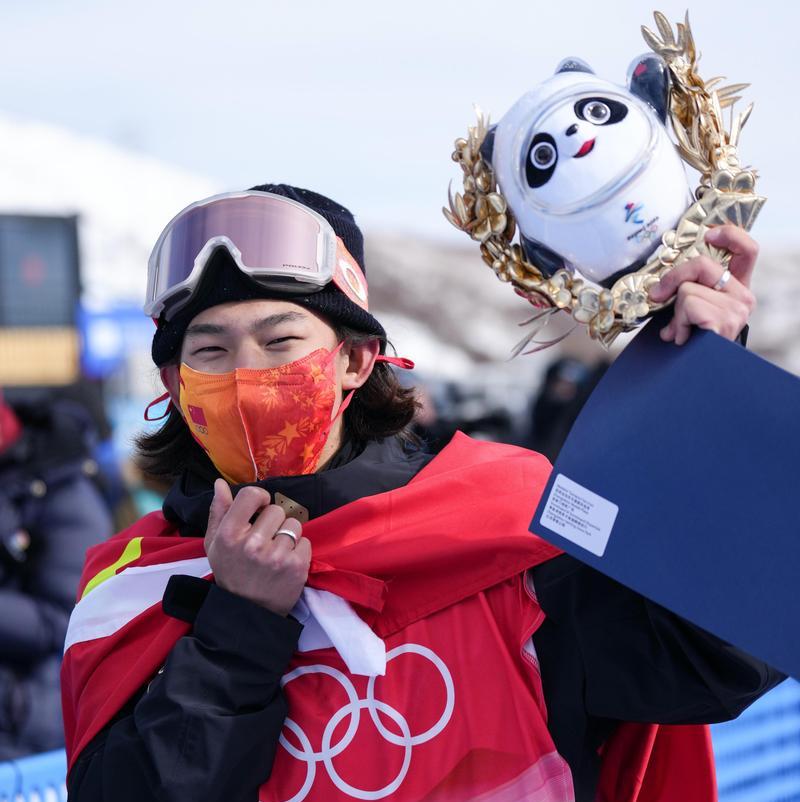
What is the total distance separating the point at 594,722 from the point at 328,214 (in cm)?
114

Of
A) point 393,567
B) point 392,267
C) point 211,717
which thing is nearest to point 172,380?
point 393,567

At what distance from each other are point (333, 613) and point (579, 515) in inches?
19.9

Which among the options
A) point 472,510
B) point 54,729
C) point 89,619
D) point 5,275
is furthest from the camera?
point 5,275

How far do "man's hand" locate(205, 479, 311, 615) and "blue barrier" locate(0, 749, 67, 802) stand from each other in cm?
143

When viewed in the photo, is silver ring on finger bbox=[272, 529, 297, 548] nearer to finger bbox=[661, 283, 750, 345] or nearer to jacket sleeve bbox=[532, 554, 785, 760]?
jacket sleeve bbox=[532, 554, 785, 760]

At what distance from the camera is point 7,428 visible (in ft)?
14.7

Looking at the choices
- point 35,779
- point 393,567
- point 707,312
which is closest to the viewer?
point 707,312

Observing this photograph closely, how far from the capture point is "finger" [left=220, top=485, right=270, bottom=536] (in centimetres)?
190

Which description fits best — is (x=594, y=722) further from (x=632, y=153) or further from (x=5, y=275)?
(x=5, y=275)

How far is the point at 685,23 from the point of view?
5.76 feet

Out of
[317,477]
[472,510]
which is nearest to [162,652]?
[317,477]

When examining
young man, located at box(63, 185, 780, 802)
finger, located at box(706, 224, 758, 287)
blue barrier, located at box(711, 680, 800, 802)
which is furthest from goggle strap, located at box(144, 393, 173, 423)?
blue barrier, located at box(711, 680, 800, 802)

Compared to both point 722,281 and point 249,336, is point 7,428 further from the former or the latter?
point 722,281

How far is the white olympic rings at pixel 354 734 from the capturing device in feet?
6.12
